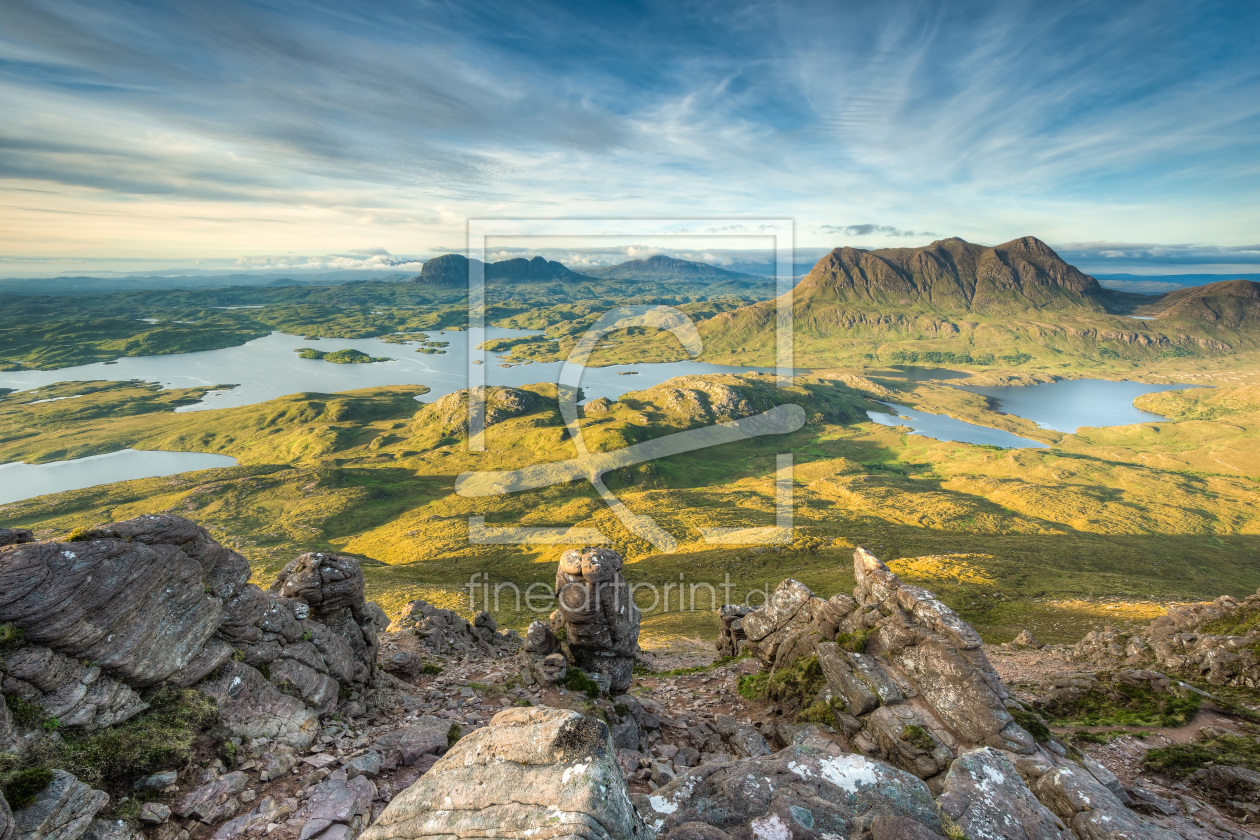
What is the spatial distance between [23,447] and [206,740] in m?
257

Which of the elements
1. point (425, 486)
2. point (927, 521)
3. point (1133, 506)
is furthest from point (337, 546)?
point (1133, 506)

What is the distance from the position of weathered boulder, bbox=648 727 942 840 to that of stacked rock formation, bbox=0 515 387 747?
13.1 m

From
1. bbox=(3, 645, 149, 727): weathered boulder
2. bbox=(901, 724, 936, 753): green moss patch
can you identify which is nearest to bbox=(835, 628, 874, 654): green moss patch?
bbox=(901, 724, 936, 753): green moss patch

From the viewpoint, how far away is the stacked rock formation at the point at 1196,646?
88.4 ft

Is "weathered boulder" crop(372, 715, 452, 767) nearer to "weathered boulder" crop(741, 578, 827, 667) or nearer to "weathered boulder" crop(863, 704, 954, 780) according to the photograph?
"weathered boulder" crop(863, 704, 954, 780)

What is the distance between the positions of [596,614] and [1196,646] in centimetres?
3526

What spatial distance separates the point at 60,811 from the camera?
441 inches

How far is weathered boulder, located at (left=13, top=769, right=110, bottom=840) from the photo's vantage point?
10703 millimetres

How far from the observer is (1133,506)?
125500 millimetres

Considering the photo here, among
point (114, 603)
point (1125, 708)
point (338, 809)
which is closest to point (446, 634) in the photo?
point (338, 809)

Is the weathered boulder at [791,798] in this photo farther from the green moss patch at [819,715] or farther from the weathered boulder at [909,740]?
the green moss patch at [819,715]

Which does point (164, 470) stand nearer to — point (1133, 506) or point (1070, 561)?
point (1070, 561)

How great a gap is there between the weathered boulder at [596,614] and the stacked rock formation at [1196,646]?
97.0 ft

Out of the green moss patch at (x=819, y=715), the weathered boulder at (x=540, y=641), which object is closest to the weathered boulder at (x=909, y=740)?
the green moss patch at (x=819, y=715)
